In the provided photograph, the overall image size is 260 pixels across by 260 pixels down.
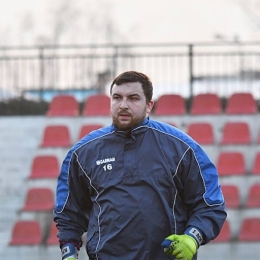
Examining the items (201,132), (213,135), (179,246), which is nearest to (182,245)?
(179,246)

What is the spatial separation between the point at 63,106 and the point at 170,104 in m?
1.72

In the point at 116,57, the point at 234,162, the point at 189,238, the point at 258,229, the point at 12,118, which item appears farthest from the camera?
the point at 116,57

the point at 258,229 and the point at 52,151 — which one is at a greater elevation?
the point at 52,151

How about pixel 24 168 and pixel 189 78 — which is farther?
pixel 189 78

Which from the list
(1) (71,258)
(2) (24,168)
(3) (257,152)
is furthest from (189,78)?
(1) (71,258)

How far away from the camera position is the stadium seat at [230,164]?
1298 centimetres

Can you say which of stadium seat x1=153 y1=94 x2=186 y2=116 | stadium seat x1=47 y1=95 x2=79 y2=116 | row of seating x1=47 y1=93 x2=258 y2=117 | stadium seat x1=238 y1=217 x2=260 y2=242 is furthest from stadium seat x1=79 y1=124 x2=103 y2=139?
stadium seat x1=238 y1=217 x2=260 y2=242

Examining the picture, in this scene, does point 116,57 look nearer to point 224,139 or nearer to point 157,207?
point 224,139

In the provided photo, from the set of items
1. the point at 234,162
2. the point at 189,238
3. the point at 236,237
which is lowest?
the point at 236,237

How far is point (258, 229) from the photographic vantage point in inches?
474

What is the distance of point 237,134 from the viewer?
13.7 metres

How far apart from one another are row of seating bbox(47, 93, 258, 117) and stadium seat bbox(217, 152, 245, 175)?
1.25 m

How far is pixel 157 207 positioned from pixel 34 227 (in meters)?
7.14

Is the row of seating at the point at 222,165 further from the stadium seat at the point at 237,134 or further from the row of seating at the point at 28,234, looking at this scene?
the row of seating at the point at 28,234
